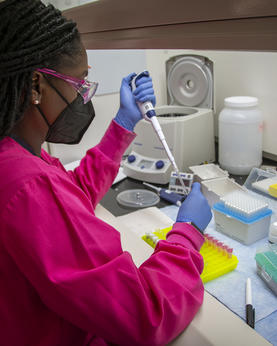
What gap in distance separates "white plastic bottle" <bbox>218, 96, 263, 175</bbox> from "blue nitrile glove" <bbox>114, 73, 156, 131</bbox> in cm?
50

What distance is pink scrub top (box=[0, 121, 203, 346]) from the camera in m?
0.62

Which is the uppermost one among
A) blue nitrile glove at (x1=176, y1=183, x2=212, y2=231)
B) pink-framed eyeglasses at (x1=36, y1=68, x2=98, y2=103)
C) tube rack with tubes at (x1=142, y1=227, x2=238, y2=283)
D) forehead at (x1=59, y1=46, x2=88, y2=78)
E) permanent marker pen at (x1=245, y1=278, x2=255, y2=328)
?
forehead at (x1=59, y1=46, x2=88, y2=78)

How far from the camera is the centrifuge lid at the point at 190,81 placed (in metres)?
1.74

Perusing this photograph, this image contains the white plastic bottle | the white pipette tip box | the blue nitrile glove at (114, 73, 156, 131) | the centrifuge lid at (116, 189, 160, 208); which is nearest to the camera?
the white pipette tip box

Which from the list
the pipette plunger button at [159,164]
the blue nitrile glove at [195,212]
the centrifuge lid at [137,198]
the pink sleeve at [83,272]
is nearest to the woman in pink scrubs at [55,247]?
the pink sleeve at [83,272]

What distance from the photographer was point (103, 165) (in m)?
1.28

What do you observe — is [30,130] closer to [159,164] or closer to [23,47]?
[23,47]

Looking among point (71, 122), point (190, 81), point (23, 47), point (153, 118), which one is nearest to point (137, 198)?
point (153, 118)

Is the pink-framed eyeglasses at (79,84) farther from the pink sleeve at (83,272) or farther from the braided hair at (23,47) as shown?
the pink sleeve at (83,272)

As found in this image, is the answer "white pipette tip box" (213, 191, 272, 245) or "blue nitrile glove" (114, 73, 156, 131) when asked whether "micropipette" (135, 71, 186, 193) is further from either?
"white pipette tip box" (213, 191, 272, 245)

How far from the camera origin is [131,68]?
1.93 m

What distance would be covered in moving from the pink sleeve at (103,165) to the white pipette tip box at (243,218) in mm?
418

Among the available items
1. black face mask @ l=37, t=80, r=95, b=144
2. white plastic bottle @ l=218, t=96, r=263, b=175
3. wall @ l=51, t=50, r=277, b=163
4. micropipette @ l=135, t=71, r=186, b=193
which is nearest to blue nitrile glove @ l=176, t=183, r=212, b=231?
micropipette @ l=135, t=71, r=186, b=193

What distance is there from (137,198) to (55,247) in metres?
0.87
